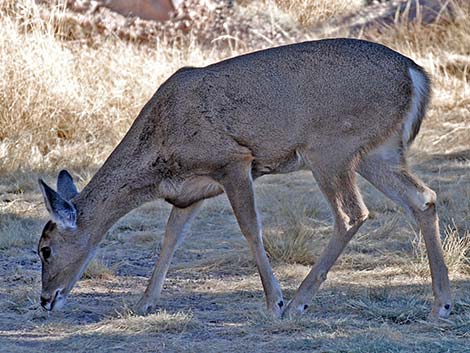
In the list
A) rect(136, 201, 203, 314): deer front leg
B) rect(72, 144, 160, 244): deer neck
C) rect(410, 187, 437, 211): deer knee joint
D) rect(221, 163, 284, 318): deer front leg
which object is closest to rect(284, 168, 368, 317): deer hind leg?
rect(221, 163, 284, 318): deer front leg

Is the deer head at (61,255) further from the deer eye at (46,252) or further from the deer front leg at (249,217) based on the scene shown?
the deer front leg at (249,217)

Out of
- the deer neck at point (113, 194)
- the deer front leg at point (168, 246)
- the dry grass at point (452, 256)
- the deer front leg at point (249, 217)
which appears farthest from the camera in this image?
the dry grass at point (452, 256)

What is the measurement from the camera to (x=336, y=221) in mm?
7195

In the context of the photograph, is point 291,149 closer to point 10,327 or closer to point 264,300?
point 264,300

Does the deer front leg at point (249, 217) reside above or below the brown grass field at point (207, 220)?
above

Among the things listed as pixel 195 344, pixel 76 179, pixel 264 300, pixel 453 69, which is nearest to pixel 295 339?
pixel 195 344

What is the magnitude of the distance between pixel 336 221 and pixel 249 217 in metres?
0.58

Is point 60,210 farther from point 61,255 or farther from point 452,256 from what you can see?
point 452,256

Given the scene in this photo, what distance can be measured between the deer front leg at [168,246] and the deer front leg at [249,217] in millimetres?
498

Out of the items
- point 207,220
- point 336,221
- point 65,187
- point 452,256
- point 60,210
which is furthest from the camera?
point 207,220

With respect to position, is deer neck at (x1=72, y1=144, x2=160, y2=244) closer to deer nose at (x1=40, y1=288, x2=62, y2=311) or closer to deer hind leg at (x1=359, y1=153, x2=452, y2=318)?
deer nose at (x1=40, y1=288, x2=62, y2=311)

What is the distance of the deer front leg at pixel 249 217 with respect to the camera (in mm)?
7125

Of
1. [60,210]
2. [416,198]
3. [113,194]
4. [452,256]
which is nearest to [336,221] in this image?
[416,198]

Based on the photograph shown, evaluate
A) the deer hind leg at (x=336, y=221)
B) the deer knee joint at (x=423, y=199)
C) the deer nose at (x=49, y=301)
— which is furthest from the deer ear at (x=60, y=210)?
the deer knee joint at (x=423, y=199)
